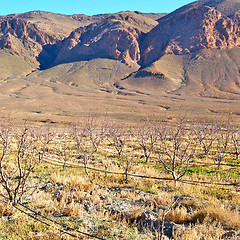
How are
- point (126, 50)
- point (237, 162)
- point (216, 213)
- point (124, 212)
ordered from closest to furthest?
point (216, 213)
point (124, 212)
point (237, 162)
point (126, 50)

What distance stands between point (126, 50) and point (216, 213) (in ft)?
540

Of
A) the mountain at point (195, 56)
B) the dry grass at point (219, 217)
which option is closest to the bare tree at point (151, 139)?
the dry grass at point (219, 217)

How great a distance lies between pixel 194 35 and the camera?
5699 inches

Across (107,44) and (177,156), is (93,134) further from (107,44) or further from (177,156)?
(107,44)

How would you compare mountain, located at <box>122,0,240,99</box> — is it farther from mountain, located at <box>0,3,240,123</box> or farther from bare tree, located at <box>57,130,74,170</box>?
bare tree, located at <box>57,130,74,170</box>

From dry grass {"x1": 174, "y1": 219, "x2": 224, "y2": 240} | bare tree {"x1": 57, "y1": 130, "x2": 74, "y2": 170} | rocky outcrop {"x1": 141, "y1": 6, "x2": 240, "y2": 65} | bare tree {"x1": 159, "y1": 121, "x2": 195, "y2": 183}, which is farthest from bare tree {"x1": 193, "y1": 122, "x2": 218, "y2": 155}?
rocky outcrop {"x1": 141, "y1": 6, "x2": 240, "y2": 65}

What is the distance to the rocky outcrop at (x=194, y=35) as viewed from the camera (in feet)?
460

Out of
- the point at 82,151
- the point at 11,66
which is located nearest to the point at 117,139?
the point at 82,151

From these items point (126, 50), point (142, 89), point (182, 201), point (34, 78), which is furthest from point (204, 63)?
point (182, 201)

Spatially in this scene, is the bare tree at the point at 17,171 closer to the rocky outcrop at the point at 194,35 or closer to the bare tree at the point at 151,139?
the bare tree at the point at 151,139

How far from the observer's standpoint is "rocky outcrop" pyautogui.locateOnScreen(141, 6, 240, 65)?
14025cm

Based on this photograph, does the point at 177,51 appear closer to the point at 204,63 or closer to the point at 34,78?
the point at 204,63

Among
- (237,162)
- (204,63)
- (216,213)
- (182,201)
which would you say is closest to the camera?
(216,213)

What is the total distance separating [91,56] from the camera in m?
165
